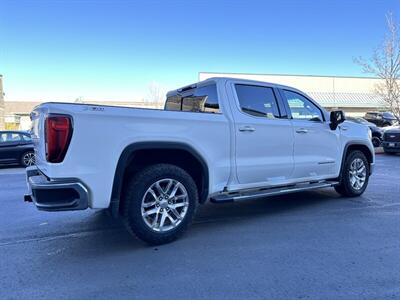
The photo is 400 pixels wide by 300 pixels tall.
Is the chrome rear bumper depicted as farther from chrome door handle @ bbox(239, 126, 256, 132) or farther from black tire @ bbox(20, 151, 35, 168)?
black tire @ bbox(20, 151, 35, 168)

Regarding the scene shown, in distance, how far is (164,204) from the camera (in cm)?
409

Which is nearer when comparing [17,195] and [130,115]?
[130,115]

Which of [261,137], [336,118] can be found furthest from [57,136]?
[336,118]

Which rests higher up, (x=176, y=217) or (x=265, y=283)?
(x=176, y=217)

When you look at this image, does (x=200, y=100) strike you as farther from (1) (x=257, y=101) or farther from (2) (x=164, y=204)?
(2) (x=164, y=204)

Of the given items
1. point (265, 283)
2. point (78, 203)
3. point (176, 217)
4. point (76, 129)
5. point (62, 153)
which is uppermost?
point (76, 129)

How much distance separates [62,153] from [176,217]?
60.7 inches

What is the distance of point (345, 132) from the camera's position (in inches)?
243

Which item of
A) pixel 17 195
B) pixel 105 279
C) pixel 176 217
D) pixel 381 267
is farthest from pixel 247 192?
pixel 17 195

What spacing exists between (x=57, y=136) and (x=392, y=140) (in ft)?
48.0

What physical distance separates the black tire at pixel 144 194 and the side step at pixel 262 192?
455mm

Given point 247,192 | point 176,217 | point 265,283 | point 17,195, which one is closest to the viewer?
point 265,283

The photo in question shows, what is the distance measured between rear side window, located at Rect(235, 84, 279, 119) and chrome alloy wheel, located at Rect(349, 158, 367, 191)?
88.7 inches

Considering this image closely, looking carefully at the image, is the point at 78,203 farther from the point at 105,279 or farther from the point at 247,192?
the point at 247,192
